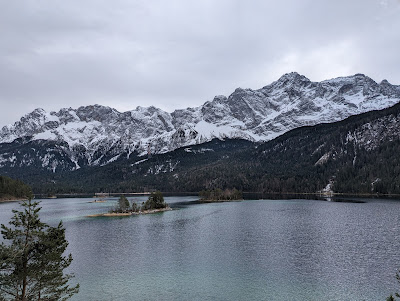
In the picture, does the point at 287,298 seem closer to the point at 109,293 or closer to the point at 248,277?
the point at 248,277

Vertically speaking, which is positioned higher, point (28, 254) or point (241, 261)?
point (28, 254)

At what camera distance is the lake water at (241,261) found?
59.2 m

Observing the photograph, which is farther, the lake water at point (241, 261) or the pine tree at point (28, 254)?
the lake water at point (241, 261)

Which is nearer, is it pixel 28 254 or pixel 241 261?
pixel 28 254

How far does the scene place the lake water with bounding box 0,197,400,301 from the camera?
59.2 meters

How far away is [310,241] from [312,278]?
3623cm

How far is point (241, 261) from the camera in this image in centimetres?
7888

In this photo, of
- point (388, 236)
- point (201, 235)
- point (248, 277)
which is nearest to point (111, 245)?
point (201, 235)

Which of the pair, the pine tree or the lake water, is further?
the lake water

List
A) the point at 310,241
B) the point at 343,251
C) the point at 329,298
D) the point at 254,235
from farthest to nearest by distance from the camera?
1. the point at 254,235
2. the point at 310,241
3. the point at 343,251
4. the point at 329,298

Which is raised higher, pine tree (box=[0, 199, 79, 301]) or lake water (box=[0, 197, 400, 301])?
pine tree (box=[0, 199, 79, 301])

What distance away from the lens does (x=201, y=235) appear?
116 metres

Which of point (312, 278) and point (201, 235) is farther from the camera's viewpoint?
point (201, 235)

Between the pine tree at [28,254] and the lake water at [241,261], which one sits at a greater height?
the pine tree at [28,254]
